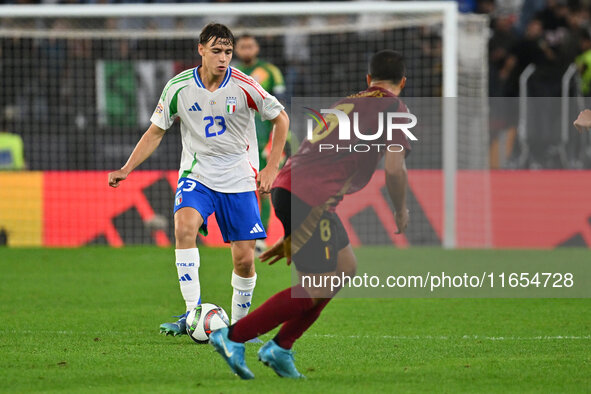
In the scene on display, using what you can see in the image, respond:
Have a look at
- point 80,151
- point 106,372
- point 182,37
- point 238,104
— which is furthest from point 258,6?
point 106,372

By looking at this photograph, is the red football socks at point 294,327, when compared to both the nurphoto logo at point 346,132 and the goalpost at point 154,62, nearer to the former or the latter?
the nurphoto logo at point 346,132

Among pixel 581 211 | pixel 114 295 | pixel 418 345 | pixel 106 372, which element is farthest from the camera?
pixel 581 211

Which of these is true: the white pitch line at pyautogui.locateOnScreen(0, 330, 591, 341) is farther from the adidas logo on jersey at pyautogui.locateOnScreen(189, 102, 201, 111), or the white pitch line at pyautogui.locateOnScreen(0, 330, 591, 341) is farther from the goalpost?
the goalpost

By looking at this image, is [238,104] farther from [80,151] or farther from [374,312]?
[80,151]

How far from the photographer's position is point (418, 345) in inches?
292

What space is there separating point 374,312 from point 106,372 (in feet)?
12.1

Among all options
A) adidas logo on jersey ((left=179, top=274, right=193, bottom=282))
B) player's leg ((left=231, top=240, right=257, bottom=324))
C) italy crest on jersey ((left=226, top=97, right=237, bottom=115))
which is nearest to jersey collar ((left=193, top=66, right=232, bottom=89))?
italy crest on jersey ((left=226, top=97, right=237, bottom=115))

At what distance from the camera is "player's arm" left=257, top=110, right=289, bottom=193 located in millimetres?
6973

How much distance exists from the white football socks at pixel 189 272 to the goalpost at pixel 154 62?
8260 millimetres

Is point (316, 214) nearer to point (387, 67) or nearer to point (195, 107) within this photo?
point (387, 67)

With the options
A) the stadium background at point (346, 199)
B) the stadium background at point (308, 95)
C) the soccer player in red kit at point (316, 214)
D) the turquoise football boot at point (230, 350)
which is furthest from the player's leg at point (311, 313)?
the stadium background at point (308, 95)

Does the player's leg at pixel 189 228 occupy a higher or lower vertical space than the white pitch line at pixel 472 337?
higher

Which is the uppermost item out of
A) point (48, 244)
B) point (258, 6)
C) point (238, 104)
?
point (258, 6)

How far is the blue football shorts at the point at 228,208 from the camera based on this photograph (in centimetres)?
754
